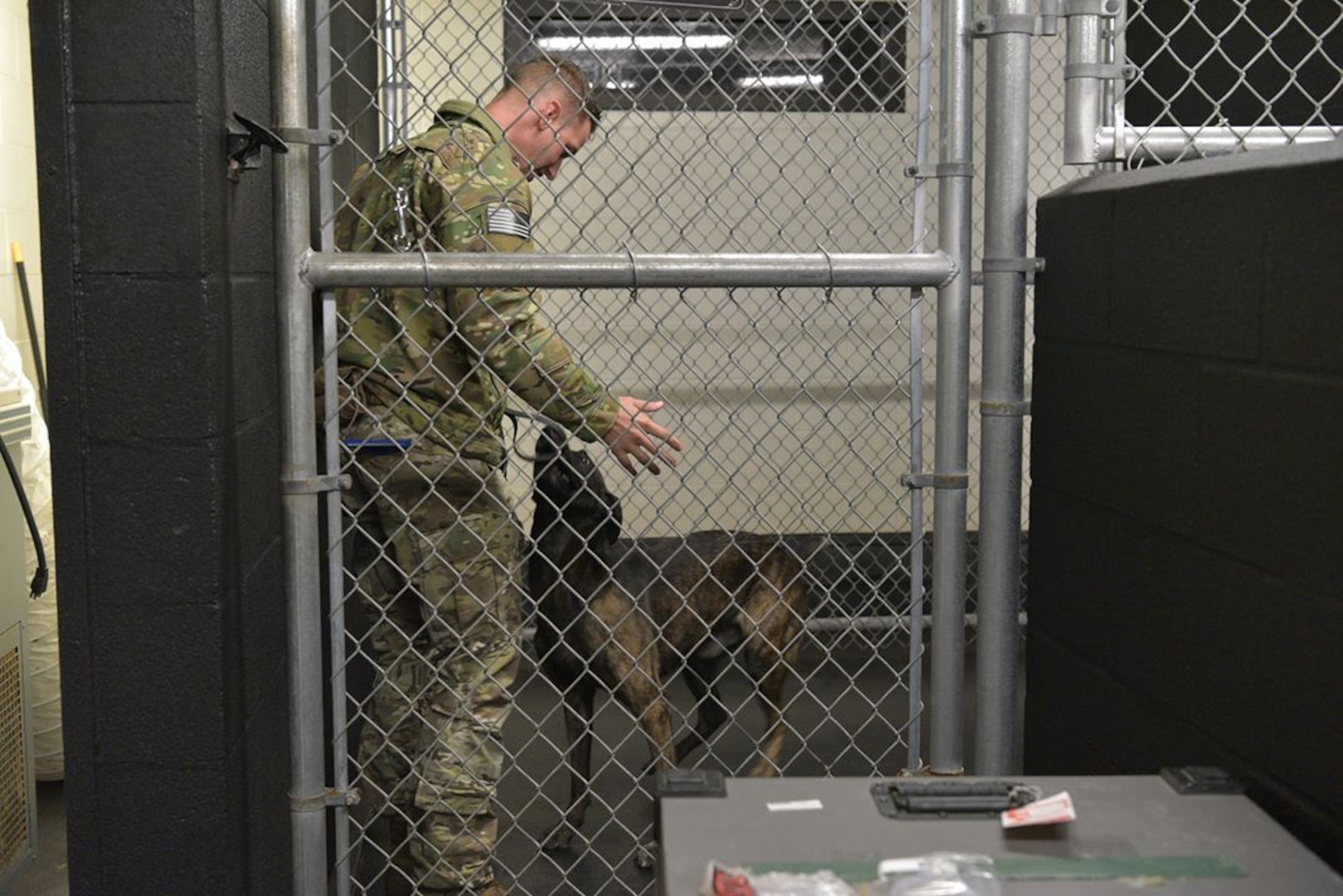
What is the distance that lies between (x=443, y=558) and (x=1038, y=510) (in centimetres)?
120

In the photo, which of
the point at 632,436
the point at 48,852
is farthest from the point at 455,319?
the point at 48,852

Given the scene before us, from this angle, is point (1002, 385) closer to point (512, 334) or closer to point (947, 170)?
point (947, 170)

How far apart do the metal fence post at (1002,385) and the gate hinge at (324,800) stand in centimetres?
105

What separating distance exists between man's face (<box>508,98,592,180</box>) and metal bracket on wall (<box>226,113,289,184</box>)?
1178mm

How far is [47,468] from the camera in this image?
3879 millimetres

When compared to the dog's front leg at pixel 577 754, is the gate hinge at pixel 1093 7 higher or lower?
higher

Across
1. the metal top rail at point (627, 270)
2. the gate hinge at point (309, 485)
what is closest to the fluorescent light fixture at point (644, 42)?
the metal top rail at point (627, 270)

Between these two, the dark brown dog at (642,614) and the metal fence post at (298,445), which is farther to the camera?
the dark brown dog at (642,614)

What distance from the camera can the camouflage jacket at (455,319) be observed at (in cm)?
262

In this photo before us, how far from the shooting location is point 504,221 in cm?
269

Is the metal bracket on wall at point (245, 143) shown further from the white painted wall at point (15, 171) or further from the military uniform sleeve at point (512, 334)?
the white painted wall at point (15, 171)

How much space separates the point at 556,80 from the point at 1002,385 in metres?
1.49

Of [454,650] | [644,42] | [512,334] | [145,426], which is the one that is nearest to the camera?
[145,426]

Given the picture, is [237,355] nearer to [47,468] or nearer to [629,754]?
[47,468]
